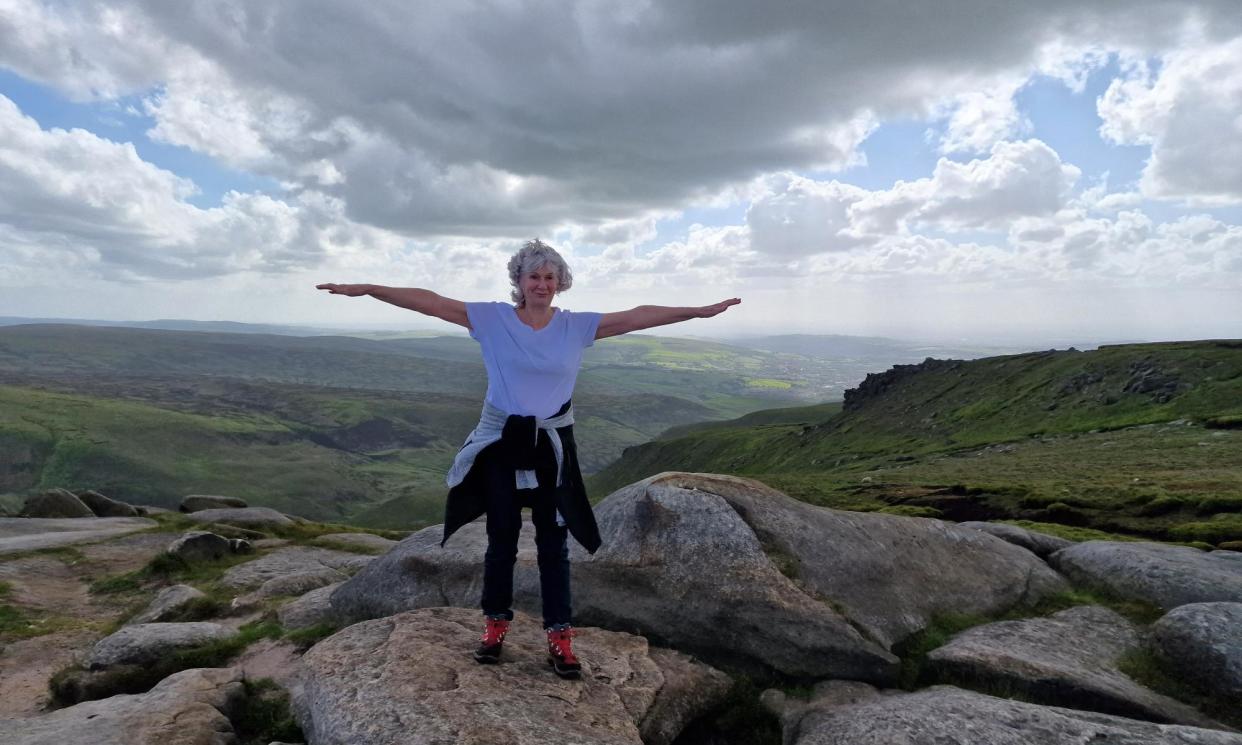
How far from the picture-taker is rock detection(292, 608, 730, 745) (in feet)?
27.9

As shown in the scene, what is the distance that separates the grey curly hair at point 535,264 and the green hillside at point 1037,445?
35364 mm

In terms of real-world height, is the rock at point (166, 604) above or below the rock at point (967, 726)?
below

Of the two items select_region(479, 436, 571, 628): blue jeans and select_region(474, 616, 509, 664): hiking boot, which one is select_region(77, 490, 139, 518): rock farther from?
select_region(479, 436, 571, 628): blue jeans

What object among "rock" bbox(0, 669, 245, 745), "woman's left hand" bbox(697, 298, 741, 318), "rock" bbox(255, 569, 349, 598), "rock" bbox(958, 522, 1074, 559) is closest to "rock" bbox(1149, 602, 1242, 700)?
"rock" bbox(958, 522, 1074, 559)

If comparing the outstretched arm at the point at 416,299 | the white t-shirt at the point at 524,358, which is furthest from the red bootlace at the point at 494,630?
the outstretched arm at the point at 416,299

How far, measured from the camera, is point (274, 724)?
10.7m

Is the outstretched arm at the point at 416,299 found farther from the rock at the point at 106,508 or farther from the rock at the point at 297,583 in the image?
the rock at the point at 106,508

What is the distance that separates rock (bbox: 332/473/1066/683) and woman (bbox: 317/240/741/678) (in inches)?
146

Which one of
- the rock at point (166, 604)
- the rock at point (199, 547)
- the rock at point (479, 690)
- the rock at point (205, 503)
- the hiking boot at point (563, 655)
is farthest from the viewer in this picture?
the rock at point (205, 503)

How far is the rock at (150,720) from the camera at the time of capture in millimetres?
9344

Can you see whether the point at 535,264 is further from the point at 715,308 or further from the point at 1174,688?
the point at 1174,688

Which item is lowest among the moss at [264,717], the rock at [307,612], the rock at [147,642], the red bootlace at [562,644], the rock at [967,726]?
the rock at [307,612]

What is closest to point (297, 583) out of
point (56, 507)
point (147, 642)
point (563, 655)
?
point (147, 642)

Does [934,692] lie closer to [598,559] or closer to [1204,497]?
[598,559]
